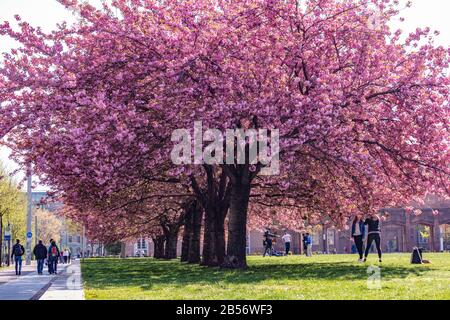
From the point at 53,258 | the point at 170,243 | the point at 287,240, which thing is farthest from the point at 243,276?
the point at 170,243

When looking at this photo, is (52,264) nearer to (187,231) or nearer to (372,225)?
(187,231)

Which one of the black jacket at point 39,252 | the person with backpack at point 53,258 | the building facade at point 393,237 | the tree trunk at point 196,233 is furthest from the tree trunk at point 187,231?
the building facade at point 393,237

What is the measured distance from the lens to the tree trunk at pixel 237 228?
79.6 ft

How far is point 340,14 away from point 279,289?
11574 millimetres

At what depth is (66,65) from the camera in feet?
72.8

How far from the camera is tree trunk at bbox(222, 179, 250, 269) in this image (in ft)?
79.6

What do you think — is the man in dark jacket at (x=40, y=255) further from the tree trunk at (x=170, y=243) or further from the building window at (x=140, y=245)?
the building window at (x=140, y=245)

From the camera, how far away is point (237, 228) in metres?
24.3

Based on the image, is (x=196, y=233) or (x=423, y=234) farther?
(x=423, y=234)

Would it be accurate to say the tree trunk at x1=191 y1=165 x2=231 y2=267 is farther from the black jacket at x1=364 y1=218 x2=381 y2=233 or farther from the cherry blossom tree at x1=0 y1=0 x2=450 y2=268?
the black jacket at x1=364 y1=218 x2=381 y2=233

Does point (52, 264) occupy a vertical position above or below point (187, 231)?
below

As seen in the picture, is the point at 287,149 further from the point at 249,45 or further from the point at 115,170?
the point at 115,170

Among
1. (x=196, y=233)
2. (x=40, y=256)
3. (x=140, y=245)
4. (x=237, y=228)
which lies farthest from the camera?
(x=140, y=245)

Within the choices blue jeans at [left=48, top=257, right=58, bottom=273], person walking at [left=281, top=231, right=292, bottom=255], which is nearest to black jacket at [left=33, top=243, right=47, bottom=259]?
blue jeans at [left=48, top=257, right=58, bottom=273]
